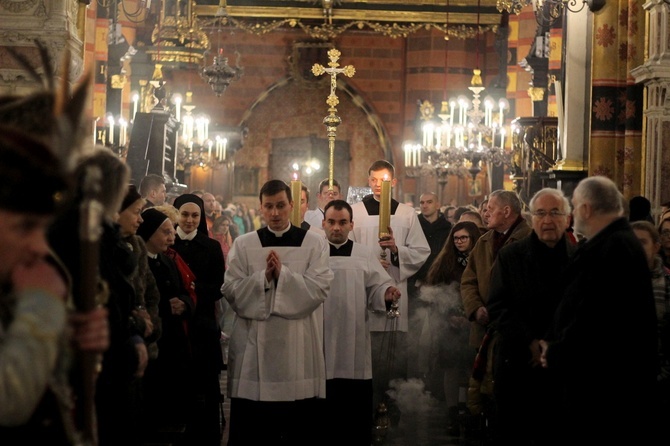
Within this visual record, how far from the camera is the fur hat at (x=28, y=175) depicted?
2938 millimetres

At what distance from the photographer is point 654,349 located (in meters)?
5.59

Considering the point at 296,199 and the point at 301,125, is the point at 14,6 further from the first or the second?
the point at 301,125

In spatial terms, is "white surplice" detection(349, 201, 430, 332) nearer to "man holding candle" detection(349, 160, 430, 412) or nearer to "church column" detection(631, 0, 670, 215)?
"man holding candle" detection(349, 160, 430, 412)

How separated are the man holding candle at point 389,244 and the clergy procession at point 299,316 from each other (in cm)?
2

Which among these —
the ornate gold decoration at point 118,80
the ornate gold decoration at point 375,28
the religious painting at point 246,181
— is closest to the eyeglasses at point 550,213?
the ornate gold decoration at point 118,80

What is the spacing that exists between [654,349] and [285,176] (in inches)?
1031

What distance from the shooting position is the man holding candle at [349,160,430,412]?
938 cm

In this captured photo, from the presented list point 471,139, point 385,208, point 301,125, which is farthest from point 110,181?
point 301,125

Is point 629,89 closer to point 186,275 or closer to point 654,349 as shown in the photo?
point 186,275

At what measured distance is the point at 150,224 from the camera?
7.35 metres

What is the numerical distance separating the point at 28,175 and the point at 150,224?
440cm

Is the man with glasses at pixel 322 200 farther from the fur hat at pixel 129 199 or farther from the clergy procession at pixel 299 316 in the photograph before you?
the fur hat at pixel 129 199

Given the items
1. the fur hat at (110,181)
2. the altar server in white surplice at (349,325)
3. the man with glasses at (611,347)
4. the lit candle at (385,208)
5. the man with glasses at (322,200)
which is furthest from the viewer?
the man with glasses at (322,200)

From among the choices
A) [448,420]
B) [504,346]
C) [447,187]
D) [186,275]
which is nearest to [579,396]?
[504,346]
